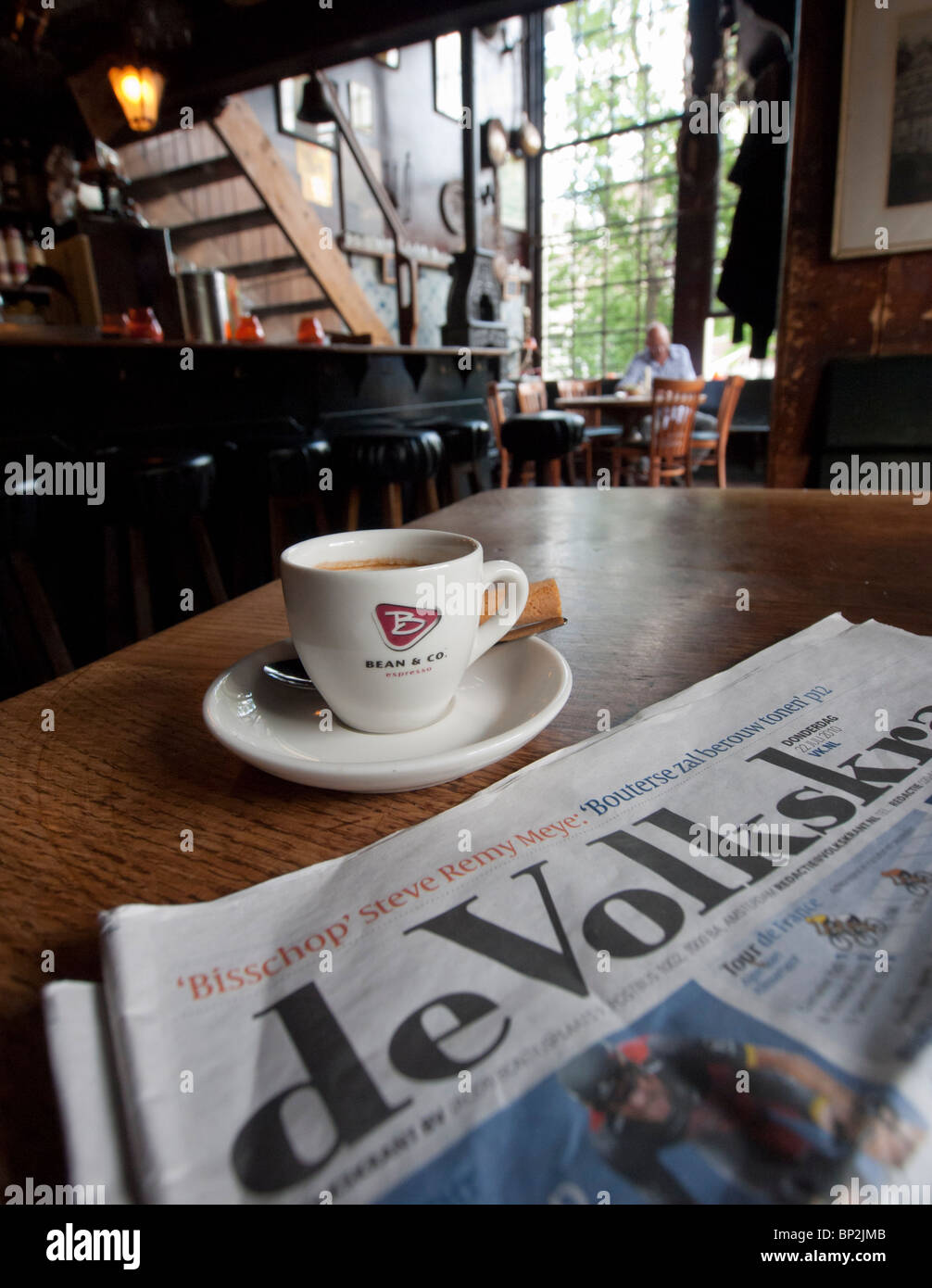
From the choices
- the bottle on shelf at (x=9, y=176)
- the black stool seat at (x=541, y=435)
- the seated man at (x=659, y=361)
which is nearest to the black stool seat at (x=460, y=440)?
the black stool seat at (x=541, y=435)

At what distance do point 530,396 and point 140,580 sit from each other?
3.75 meters

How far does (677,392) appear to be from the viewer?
165 inches

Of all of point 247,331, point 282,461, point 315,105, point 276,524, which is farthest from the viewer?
point 315,105

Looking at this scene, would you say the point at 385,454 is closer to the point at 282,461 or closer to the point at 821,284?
the point at 282,461

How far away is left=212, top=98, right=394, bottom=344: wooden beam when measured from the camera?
12.7 feet

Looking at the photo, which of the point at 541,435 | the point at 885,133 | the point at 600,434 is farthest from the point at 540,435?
the point at 885,133

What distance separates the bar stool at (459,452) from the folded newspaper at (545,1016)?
264 cm

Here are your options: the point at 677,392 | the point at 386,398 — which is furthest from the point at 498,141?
the point at 386,398

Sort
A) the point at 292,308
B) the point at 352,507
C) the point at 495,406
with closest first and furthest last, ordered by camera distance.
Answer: the point at 352,507, the point at 495,406, the point at 292,308

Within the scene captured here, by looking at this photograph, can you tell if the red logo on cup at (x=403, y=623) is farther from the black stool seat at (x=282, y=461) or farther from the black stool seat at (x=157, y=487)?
the black stool seat at (x=282, y=461)

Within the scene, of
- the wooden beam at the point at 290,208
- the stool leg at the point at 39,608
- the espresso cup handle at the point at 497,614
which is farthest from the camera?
the wooden beam at the point at 290,208

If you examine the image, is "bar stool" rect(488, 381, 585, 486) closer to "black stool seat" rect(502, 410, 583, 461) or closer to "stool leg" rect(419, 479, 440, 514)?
"black stool seat" rect(502, 410, 583, 461)

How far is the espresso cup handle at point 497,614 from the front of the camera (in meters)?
0.44

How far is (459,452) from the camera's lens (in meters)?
2.93
